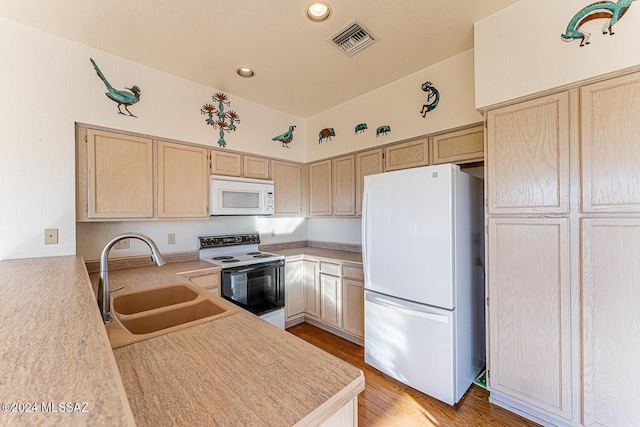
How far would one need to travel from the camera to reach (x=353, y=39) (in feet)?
6.54

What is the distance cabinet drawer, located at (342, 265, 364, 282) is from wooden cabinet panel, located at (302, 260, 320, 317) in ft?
1.36

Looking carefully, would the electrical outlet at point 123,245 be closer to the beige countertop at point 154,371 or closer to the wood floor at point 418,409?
the beige countertop at point 154,371

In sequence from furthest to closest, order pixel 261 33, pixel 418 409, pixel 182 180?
1. pixel 182 180
2. pixel 261 33
3. pixel 418 409

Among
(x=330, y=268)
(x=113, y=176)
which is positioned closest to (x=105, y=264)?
(x=113, y=176)

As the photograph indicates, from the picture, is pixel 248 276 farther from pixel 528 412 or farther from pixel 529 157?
pixel 529 157

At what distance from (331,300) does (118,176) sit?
2294mm

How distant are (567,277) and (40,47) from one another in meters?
3.79

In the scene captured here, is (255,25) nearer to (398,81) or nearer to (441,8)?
(441,8)

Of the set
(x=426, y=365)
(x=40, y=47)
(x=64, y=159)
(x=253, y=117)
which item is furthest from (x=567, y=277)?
(x=40, y=47)

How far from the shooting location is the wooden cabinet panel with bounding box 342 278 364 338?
2615 mm

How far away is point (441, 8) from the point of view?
1716 millimetres

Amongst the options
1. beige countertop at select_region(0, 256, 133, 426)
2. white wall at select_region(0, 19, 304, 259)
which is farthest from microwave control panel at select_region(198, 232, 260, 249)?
beige countertop at select_region(0, 256, 133, 426)

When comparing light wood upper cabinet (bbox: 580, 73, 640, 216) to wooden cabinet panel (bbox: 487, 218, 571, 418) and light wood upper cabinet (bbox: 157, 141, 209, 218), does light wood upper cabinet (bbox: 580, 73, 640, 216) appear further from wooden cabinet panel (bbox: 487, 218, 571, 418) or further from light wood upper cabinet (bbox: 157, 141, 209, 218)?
light wood upper cabinet (bbox: 157, 141, 209, 218)

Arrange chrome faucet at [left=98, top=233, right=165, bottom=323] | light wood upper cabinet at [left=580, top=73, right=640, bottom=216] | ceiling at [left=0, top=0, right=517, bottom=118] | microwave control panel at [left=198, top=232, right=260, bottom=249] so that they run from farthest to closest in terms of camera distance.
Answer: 1. microwave control panel at [left=198, top=232, right=260, bottom=249]
2. ceiling at [left=0, top=0, right=517, bottom=118]
3. light wood upper cabinet at [left=580, top=73, right=640, bottom=216]
4. chrome faucet at [left=98, top=233, right=165, bottom=323]
